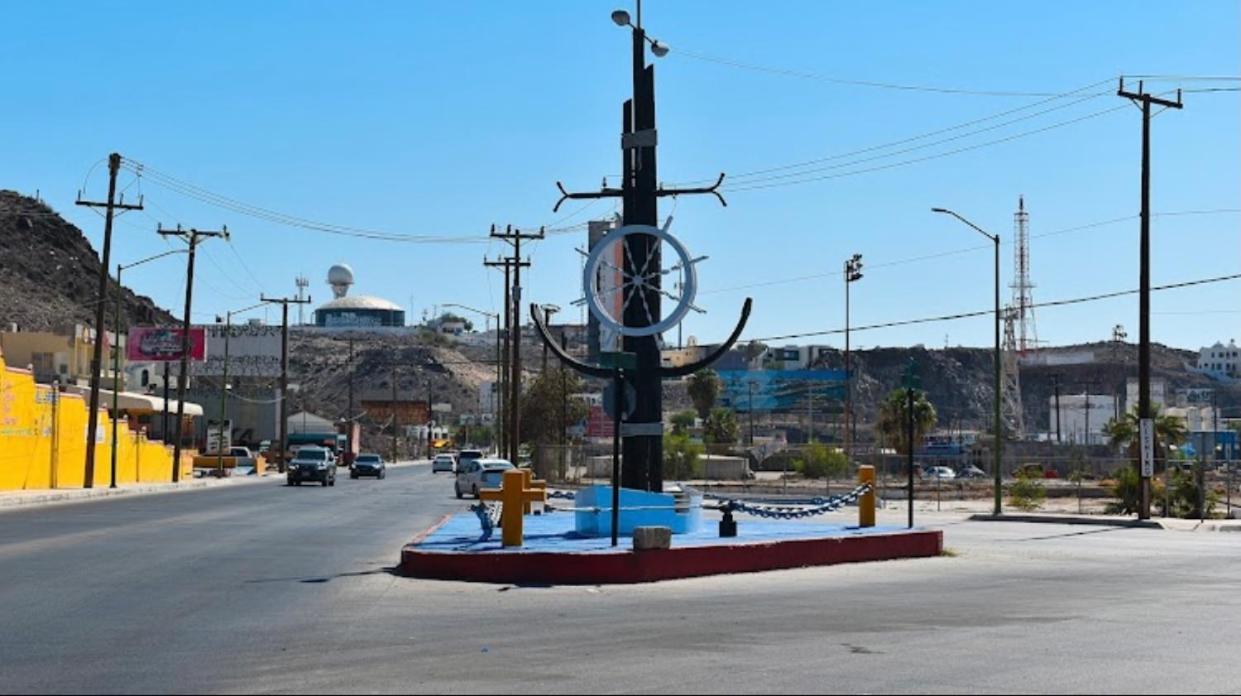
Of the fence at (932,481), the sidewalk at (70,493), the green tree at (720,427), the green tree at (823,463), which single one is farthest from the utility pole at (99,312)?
the green tree at (720,427)

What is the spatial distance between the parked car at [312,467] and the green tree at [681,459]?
17334 mm

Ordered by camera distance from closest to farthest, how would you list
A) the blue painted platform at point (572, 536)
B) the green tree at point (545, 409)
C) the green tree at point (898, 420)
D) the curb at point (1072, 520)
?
1. the blue painted platform at point (572, 536)
2. the curb at point (1072, 520)
3. the green tree at point (898, 420)
4. the green tree at point (545, 409)

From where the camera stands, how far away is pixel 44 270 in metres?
140

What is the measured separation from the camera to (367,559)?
77.5 ft

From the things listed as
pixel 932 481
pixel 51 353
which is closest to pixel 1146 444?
pixel 932 481

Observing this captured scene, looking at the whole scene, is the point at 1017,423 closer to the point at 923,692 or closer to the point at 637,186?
the point at 637,186

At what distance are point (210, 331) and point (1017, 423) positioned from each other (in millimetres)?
103362

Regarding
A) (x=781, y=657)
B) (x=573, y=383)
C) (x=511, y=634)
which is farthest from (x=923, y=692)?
(x=573, y=383)

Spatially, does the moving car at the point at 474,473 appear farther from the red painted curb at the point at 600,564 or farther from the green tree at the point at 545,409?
the green tree at the point at 545,409

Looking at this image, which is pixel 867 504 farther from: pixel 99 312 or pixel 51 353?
pixel 51 353

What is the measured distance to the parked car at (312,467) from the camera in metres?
67.1

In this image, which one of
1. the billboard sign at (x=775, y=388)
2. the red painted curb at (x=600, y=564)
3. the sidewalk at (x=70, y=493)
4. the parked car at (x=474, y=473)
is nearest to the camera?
the red painted curb at (x=600, y=564)

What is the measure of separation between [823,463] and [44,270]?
3526 inches

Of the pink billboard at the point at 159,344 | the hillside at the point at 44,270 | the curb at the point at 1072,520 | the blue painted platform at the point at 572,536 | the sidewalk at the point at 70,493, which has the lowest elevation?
the sidewalk at the point at 70,493
